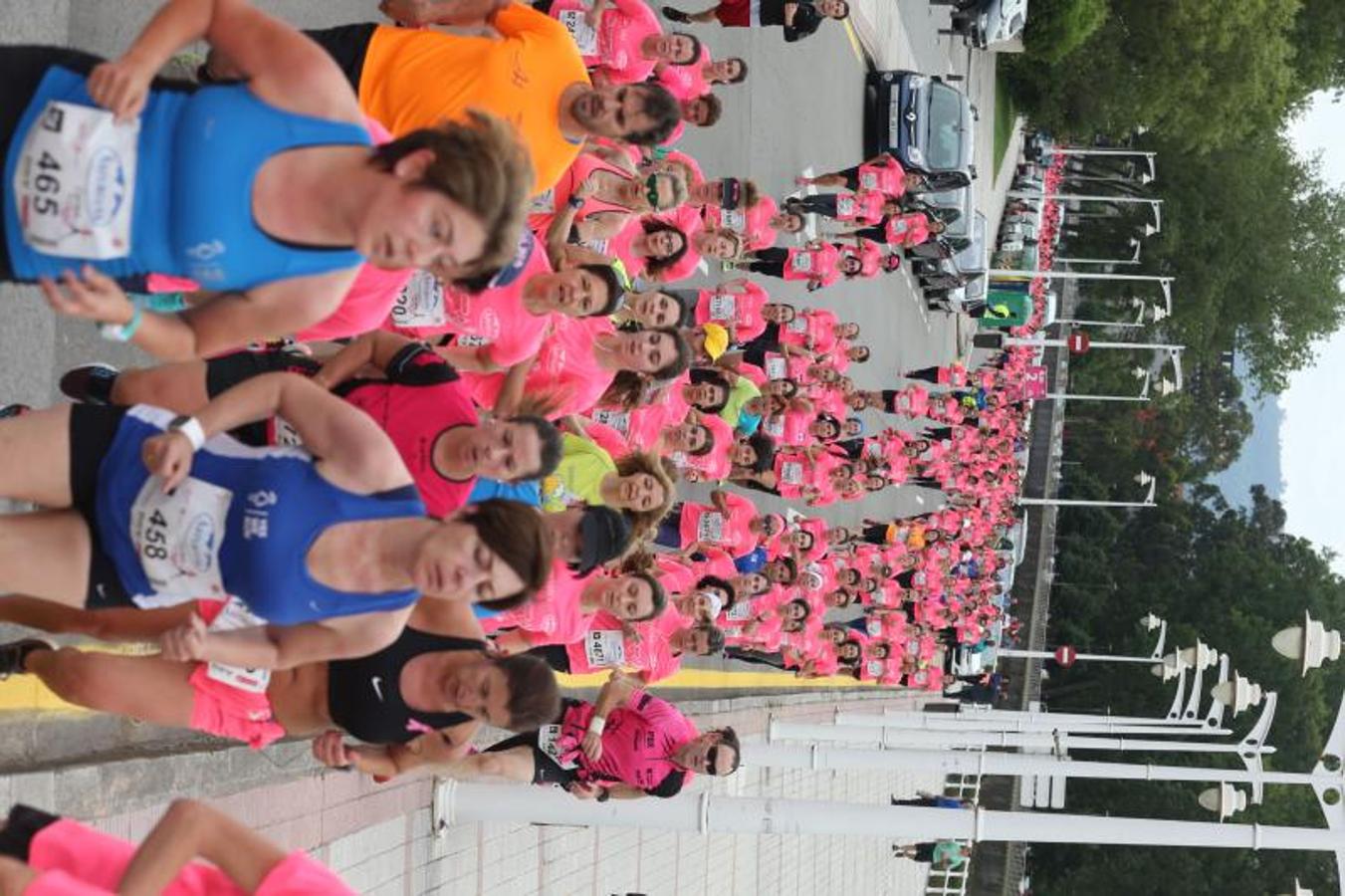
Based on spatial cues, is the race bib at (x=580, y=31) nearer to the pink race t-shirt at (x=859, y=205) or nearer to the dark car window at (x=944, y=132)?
the pink race t-shirt at (x=859, y=205)

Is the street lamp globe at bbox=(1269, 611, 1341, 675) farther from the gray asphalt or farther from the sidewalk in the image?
the gray asphalt

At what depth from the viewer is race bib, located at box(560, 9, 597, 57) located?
824cm

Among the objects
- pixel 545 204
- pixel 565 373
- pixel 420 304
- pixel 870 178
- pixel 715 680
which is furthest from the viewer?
pixel 870 178

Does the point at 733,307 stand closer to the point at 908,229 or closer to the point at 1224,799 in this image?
the point at 1224,799

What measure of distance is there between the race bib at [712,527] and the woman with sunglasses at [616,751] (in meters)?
2.87

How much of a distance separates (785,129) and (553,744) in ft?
38.8

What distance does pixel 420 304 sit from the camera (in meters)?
6.05

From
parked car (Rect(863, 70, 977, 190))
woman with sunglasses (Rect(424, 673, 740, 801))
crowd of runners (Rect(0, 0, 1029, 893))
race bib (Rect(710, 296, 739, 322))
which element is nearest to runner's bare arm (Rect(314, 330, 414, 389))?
crowd of runners (Rect(0, 0, 1029, 893))

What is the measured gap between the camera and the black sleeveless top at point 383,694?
5207 millimetres

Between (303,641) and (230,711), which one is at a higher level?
(303,641)

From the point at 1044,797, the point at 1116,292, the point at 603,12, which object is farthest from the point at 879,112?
the point at 1116,292

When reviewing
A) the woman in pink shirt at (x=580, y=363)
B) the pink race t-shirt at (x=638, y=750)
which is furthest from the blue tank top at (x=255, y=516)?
the pink race t-shirt at (x=638, y=750)

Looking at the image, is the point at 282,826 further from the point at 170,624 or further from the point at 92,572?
the point at 92,572

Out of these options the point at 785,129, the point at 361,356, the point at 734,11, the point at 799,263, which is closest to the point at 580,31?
the point at 361,356
